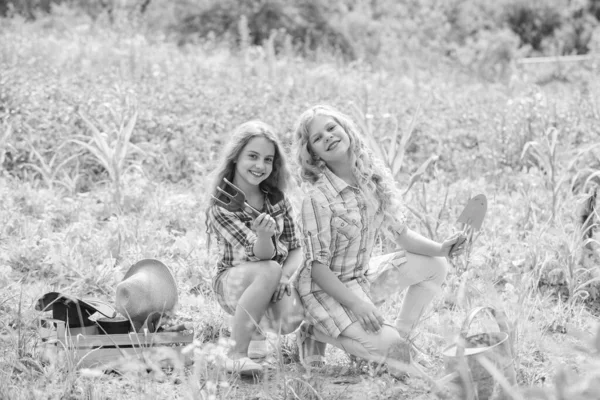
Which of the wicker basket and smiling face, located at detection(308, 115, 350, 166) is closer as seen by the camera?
the wicker basket

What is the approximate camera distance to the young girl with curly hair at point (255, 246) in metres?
2.65

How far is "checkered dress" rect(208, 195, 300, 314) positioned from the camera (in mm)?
2768

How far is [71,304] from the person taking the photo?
8.93 feet

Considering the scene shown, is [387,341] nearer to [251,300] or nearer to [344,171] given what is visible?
[251,300]

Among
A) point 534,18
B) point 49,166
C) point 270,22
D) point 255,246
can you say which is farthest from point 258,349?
point 534,18

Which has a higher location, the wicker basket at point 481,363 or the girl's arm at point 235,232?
the girl's arm at point 235,232

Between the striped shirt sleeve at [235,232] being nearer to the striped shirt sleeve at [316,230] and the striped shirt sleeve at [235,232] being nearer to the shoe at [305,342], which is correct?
the striped shirt sleeve at [316,230]

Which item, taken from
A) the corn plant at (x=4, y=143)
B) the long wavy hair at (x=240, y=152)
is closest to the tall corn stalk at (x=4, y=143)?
the corn plant at (x=4, y=143)

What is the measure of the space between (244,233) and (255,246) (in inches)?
3.8

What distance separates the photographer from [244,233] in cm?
276

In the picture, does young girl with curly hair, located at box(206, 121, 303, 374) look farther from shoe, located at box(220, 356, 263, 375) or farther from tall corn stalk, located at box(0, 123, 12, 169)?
tall corn stalk, located at box(0, 123, 12, 169)

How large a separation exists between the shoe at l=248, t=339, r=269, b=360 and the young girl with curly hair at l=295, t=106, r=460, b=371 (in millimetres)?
152

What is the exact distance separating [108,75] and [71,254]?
333 centimetres

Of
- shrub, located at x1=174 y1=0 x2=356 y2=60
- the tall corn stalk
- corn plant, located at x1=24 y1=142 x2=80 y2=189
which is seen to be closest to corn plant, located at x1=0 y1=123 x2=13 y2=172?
the tall corn stalk
